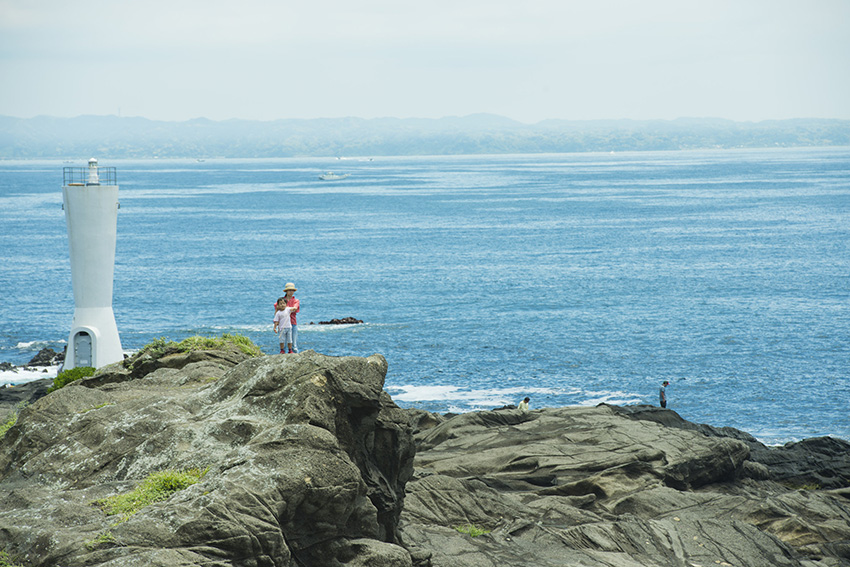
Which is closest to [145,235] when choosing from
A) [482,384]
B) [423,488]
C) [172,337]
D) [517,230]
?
[517,230]

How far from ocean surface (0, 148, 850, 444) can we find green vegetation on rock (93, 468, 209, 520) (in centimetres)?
2883

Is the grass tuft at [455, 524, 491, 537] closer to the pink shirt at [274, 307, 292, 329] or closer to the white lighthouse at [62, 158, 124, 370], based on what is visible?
the pink shirt at [274, 307, 292, 329]

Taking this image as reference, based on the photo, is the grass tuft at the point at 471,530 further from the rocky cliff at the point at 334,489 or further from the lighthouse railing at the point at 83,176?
the lighthouse railing at the point at 83,176

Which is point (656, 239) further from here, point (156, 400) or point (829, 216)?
point (156, 400)

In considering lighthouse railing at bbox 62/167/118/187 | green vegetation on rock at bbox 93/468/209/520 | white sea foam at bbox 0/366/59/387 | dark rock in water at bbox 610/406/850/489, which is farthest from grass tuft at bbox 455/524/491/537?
white sea foam at bbox 0/366/59/387

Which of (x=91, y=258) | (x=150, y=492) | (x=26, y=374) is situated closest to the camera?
(x=150, y=492)

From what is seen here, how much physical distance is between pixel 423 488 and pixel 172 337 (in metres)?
39.6

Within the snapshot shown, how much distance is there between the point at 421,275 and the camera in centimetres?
8138

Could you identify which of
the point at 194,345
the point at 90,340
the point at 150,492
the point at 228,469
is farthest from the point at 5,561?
the point at 90,340

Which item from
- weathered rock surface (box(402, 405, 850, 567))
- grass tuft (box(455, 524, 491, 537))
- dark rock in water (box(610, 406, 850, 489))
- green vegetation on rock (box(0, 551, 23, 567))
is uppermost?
green vegetation on rock (box(0, 551, 23, 567))

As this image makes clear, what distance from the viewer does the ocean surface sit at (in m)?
45.7

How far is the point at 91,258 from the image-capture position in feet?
100

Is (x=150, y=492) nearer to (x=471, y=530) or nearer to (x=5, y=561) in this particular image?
(x=5, y=561)

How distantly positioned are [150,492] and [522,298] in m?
59.7
